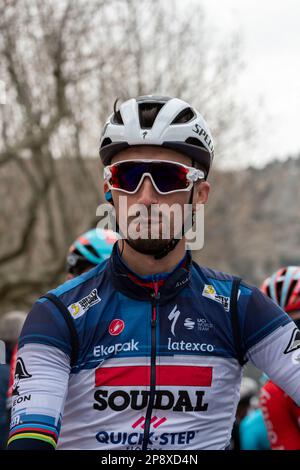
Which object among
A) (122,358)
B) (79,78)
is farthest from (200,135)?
(79,78)

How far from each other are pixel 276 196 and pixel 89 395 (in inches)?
1454

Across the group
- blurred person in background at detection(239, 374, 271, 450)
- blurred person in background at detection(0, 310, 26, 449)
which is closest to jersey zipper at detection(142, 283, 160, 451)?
blurred person in background at detection(0, 310, 26, 449)

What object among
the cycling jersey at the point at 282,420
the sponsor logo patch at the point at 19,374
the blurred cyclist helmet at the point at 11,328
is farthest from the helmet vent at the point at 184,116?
the blurred cyclist helmet at the point at 11,328

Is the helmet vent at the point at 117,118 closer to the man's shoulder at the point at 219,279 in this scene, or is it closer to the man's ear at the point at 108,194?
the man's ear at the point at 108,194

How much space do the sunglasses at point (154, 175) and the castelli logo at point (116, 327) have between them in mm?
525

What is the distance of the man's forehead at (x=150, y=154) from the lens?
2.78m

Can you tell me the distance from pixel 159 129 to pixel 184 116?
232 millimetres

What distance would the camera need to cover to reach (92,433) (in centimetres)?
261

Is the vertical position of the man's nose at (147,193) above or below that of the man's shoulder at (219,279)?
above

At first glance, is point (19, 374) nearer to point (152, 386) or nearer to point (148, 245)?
point (152, 386)

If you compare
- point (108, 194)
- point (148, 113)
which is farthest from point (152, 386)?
point (148, 113)

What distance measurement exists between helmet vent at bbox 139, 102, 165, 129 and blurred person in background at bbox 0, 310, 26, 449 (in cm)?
242

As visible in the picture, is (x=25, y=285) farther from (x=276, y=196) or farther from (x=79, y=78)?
(x=276, y=196)

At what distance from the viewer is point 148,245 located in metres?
2.73
